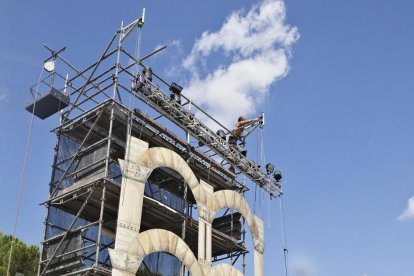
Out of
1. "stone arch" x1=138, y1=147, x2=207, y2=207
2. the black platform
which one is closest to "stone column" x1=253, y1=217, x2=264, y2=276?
"stone arch" x1=138, y1=147, x2=207, y2=207

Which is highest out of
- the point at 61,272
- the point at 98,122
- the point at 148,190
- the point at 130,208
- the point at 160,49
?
the point at 160,49

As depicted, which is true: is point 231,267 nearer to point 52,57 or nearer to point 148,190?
point 148,190

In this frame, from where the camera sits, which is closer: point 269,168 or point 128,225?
point 128,225

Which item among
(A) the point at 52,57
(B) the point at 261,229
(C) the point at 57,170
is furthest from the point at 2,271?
(B) the point at 261,229

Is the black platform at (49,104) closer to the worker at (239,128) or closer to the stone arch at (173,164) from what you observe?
the stone arch at (173,164)

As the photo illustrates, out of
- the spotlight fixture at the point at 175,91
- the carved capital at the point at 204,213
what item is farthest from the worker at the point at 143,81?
the carved capital at the point at 204,213

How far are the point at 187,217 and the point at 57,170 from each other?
7977 mm

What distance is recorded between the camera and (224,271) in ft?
120

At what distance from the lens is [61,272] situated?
31391 mm

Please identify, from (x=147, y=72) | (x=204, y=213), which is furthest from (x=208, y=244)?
(x=147, y=72)

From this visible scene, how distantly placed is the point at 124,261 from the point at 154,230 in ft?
10.1

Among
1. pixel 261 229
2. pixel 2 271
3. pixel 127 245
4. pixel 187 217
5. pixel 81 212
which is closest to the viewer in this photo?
pixel 127 245

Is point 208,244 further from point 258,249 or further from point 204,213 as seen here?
point 258,249

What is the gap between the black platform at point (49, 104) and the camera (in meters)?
34.6
